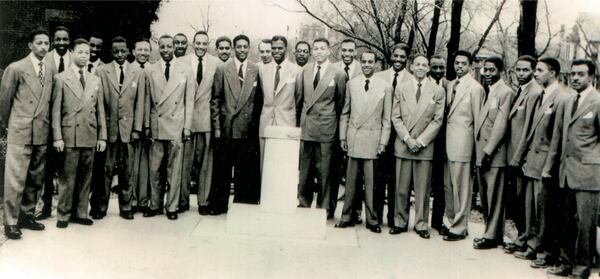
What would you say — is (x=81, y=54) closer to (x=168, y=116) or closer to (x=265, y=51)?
(x=168, y=116)

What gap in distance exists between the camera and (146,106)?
6.11m

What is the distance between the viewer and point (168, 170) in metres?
6.20

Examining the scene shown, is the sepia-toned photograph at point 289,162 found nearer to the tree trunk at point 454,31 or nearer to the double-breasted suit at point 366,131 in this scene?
the double-breasted suit at point 366,131

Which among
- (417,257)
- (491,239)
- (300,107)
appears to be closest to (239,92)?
(300,107)

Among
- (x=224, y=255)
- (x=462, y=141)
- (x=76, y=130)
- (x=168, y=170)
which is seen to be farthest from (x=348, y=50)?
(x=76, y=130)

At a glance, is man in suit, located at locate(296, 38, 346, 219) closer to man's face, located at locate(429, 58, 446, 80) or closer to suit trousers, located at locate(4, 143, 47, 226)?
man's face, located at locate(429, 58, 446, 80)

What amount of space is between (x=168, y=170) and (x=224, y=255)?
1.68 m

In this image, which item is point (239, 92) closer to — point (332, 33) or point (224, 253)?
point (224, 253)

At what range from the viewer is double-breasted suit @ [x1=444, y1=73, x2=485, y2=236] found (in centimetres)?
569

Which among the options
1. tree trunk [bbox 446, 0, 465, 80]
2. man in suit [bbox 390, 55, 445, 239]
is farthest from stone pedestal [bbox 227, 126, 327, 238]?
tree trunk [bbox 446, 0, 465, 80]

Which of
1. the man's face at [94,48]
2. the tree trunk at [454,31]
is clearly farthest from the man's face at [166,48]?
the tree trunk at [454,31]

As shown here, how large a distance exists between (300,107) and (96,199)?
7.87 ft

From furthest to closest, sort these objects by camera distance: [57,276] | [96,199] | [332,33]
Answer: [332,33] → [96,199] → [57,276]

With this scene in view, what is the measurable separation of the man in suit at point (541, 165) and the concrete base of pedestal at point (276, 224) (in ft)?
6.13
